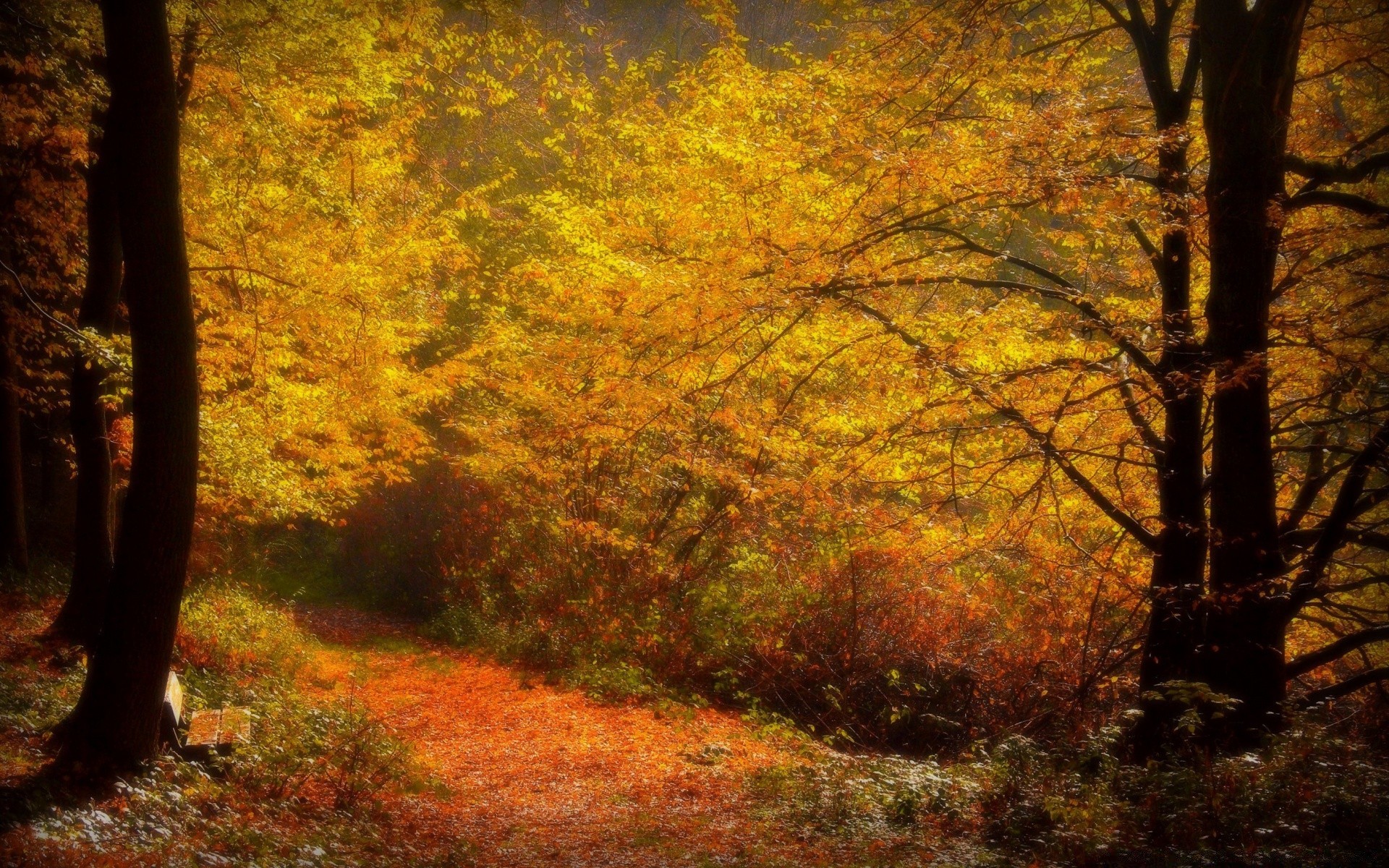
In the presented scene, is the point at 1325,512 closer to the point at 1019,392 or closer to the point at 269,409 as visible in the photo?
the point at 1019,392

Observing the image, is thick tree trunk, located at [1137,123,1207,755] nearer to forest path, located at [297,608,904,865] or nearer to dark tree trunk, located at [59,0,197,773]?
forest path, located at [297,608,904,865]

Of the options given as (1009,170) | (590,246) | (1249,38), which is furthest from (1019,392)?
(590,246)

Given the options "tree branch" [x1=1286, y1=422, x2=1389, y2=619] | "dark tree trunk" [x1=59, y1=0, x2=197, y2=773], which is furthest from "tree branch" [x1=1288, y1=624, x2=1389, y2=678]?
"dark tree trunk" [x1=59, y1=0, x2=197, y2=773]

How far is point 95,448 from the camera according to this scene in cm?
897

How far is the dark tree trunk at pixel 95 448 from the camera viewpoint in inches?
349

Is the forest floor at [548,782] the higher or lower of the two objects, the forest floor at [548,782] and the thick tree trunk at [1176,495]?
Result: the lower

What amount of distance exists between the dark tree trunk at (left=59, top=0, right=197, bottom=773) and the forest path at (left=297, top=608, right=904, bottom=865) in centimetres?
238

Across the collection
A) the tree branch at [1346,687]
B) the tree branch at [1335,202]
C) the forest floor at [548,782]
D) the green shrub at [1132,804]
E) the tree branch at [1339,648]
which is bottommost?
the forest floor at [548,782]

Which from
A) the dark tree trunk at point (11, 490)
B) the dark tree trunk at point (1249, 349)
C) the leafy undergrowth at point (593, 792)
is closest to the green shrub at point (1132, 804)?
the leafy undergrowth at point (593, 792)

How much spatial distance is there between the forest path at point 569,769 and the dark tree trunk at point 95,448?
280 cm

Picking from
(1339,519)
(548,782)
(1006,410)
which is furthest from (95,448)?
(1339,519)

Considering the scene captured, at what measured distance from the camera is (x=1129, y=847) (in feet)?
16.1

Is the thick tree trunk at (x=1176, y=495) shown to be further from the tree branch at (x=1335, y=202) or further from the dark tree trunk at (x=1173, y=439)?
the tree branch at (x=1335, y=202)

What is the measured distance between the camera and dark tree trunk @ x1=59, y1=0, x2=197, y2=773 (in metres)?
5.59
